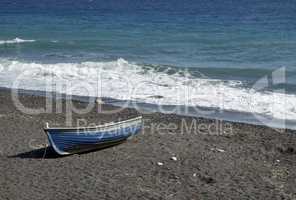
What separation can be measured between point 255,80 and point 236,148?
12.2 metres

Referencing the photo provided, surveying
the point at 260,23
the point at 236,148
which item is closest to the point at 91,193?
the point at 236,148

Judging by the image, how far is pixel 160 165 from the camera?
16.9 m

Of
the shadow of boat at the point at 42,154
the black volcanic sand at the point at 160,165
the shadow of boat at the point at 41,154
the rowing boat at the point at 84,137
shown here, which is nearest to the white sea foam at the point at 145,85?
the black volcanic sand at the point at 160,165

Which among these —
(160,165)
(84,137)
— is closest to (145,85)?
(84,137)

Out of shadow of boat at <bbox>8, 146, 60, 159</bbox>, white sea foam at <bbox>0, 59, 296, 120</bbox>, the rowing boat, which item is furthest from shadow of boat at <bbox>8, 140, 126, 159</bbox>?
white sea foam at <bbox>0, 59, 296, 120</bbox>

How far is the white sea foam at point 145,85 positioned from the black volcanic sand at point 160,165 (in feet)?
10.4

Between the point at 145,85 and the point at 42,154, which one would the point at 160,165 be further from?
the point at 145,85

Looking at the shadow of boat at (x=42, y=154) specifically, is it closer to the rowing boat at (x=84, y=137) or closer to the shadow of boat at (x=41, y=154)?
the shadow of boat at (x=41, y=154)

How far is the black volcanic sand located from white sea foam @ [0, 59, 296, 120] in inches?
125

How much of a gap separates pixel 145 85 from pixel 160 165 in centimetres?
1240

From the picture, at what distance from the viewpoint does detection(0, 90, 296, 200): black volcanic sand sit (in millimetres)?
14945

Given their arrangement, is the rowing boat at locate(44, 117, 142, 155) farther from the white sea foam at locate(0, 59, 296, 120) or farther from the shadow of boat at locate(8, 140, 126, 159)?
the white sea foam at locate(0, 59, 296, 120)

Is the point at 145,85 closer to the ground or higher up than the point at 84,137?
higher up

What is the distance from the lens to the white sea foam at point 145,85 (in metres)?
24.7
